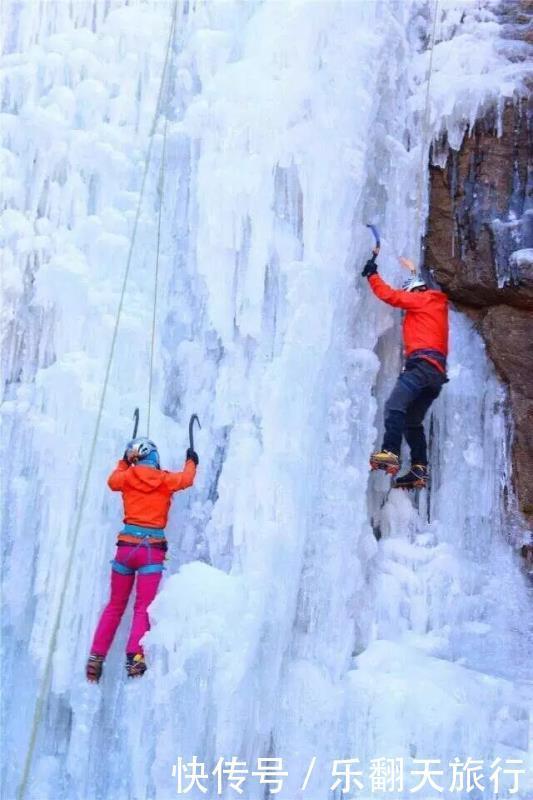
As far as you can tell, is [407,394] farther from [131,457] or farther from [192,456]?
[131,457]

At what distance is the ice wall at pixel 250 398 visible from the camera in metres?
4.64

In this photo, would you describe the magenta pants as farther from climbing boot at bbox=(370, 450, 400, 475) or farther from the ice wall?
climbing boot at bbox=(370, 450, 400, 475)

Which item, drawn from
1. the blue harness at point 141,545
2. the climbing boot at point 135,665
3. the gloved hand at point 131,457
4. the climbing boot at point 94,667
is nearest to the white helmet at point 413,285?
the gloved hand at point 131,457

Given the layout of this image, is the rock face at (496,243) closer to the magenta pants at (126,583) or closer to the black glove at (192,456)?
the black glove at (192,456)

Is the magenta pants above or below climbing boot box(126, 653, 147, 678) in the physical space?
above

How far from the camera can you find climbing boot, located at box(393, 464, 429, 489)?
5.39 m

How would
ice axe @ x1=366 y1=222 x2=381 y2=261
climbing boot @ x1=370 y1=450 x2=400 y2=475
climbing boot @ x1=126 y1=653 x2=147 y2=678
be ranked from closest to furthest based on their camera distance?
climbing boot @ x1=126 y1=653 x2=147 y2=678 < climbing boot @ x1=370 y1=450 x2=400 y2=475 < ice axe @ x1=366 y1=222 x2=381 y2=261

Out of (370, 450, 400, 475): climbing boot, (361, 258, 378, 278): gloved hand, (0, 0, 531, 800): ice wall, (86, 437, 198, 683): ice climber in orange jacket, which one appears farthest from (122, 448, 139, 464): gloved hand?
(361, 258, 378, 278): gloved hand

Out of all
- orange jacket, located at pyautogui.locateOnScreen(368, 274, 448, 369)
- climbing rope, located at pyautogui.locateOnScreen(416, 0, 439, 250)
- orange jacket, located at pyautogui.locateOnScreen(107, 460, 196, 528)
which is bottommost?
orange jacket, located at pyautogui.locateOnScreen(107, 460, 196, 528)

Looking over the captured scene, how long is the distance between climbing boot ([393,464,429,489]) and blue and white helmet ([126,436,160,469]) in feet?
4.67

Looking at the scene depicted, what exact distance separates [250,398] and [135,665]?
155 cm

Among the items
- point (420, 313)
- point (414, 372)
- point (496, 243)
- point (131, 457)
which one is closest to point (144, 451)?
point (131, 457)

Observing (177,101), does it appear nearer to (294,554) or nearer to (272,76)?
→ (272,76)

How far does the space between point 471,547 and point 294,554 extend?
4.12 feet
